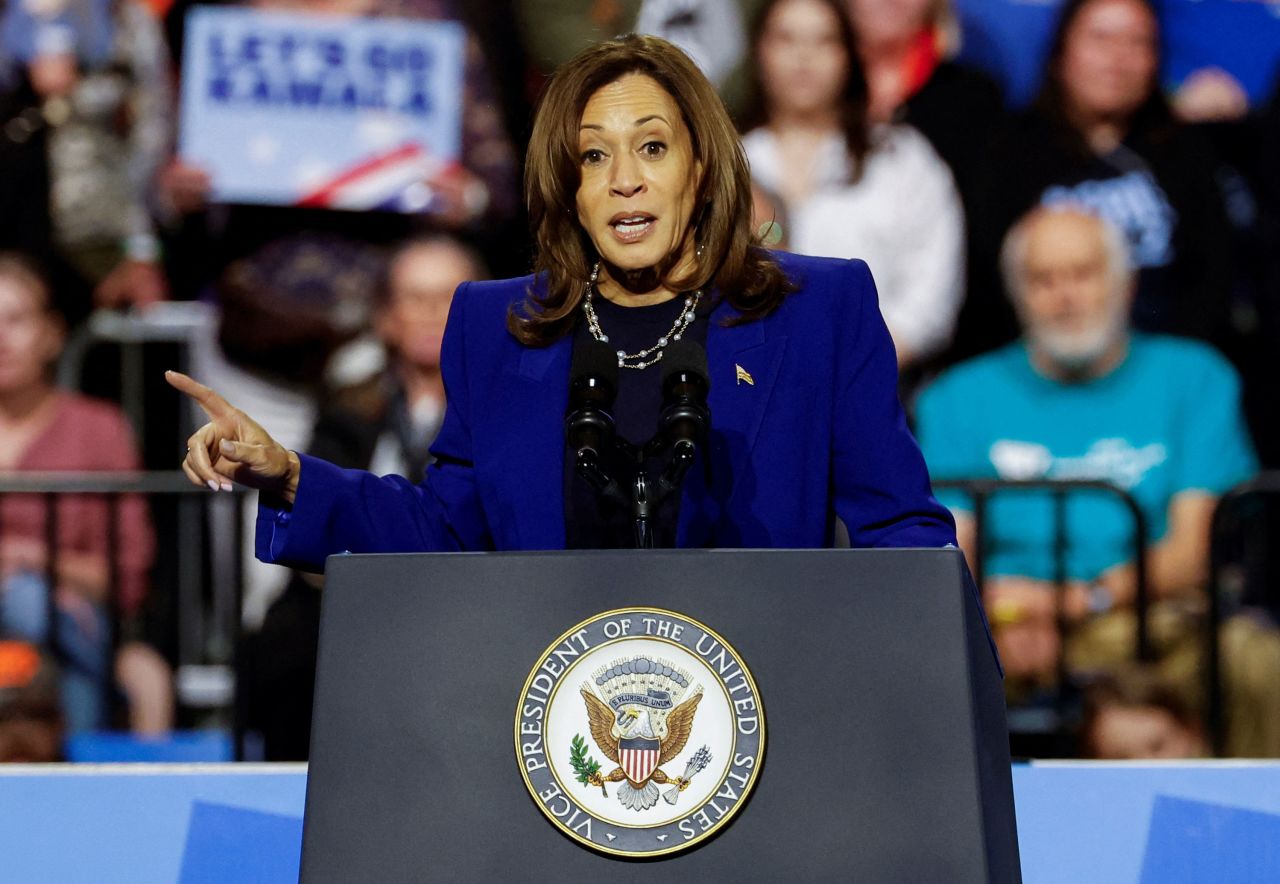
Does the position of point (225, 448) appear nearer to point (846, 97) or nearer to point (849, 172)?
point (849, 172)

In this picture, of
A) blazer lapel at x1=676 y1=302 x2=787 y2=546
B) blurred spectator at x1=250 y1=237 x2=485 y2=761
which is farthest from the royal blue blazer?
blurred spectator at x1=250 y1=237 x2=485 y2=761

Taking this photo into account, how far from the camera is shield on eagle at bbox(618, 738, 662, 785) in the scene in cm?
161

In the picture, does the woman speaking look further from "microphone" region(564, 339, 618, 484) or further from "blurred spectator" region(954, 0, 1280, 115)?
"blurred spectator" region(954, 0, 1280, 115)

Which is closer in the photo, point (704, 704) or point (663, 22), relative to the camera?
point (704, 704)

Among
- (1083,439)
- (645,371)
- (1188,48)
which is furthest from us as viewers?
(1188,48)

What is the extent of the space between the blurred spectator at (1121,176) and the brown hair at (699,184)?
3.57 meters

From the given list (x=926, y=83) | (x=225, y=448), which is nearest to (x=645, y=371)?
(x=225, y=448)

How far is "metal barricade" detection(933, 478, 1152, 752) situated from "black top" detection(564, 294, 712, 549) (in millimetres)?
2727

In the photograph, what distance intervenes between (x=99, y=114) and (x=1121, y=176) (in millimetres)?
3459

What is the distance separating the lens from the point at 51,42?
5500 millimetres

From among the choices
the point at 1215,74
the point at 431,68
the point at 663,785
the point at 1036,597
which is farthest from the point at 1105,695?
the point at 663,785

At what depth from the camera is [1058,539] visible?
508 centimetres

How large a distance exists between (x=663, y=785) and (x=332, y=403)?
13.2 feet

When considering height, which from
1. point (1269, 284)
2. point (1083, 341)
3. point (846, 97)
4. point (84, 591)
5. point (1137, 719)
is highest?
point (846, 97)
